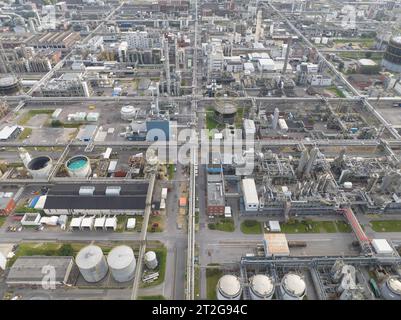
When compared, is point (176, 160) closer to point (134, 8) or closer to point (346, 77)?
point (346, 77)

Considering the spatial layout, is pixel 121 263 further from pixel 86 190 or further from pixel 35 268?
pixel 86 190

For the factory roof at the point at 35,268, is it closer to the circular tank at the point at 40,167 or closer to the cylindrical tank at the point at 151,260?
the cylindrical tank at the point at 151,260

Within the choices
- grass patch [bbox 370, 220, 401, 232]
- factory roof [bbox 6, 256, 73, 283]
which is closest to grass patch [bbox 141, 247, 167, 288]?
factory roof [bbox 6, 256, 73, 283]

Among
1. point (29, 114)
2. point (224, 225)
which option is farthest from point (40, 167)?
point (224, 225)

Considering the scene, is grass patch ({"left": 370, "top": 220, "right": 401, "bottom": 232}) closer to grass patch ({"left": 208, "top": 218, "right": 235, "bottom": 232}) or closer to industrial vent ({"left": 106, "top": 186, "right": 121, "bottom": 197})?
grass patch ({"left": 208, "top": 218, "right": 235, "bottom": 232})

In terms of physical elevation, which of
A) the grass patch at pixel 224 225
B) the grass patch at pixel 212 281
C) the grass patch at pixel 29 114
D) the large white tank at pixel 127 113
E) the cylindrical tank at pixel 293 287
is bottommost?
the grass patch at pixel 212 281

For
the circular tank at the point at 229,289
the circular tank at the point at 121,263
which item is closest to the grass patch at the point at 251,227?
the circular tank at the point at 229,289
